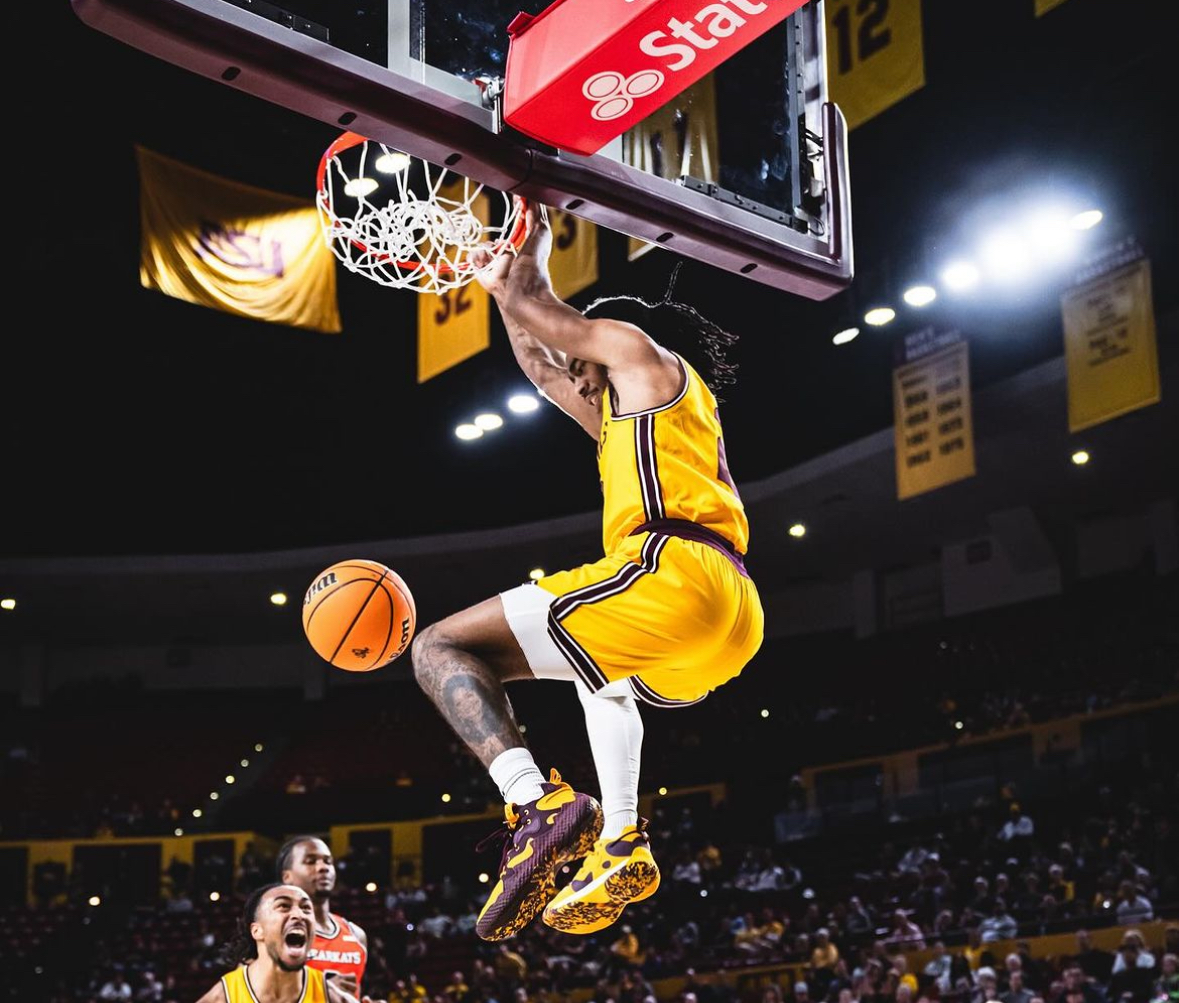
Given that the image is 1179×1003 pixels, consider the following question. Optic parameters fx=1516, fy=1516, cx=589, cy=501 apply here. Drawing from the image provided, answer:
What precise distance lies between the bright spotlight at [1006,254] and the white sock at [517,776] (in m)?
11.2

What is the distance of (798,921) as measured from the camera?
15.8m

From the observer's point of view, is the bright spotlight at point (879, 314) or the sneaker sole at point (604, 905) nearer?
the sneaker sole at point (604, 905)

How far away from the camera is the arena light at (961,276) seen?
14555mm

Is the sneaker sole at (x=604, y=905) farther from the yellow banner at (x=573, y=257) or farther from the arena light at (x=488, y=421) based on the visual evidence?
the arena light at (x=488, y=421)

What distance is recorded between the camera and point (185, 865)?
70.9 ft

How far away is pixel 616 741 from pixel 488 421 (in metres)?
14.9

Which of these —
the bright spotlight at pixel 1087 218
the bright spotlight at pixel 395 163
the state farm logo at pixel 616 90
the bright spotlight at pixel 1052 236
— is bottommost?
the state farm logo at pixel 616 90

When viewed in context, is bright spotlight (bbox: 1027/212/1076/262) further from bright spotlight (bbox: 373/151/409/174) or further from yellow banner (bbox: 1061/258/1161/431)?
bright spotlight (bbox: 373/151/409/174)

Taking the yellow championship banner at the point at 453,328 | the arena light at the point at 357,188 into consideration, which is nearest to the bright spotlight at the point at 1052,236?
the yellow championship banner at the point at 453,328

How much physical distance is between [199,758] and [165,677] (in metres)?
2.88

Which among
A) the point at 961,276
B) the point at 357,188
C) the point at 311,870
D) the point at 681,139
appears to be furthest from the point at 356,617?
the point at 961,276

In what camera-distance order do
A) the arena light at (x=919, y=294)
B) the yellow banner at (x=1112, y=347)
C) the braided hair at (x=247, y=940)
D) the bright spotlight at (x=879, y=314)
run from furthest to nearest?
the bright spotlight at (x=879, y=314) < the arena light at (x=919, y=294) < the yellow banner at (x=1112, y=347) < the braided hair at (x=247, y=940)

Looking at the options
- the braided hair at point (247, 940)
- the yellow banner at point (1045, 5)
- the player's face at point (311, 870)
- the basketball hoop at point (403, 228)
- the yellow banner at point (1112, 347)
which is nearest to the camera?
the basketball hoop at point (403, 228)

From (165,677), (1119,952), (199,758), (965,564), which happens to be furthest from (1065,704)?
(165,677)
